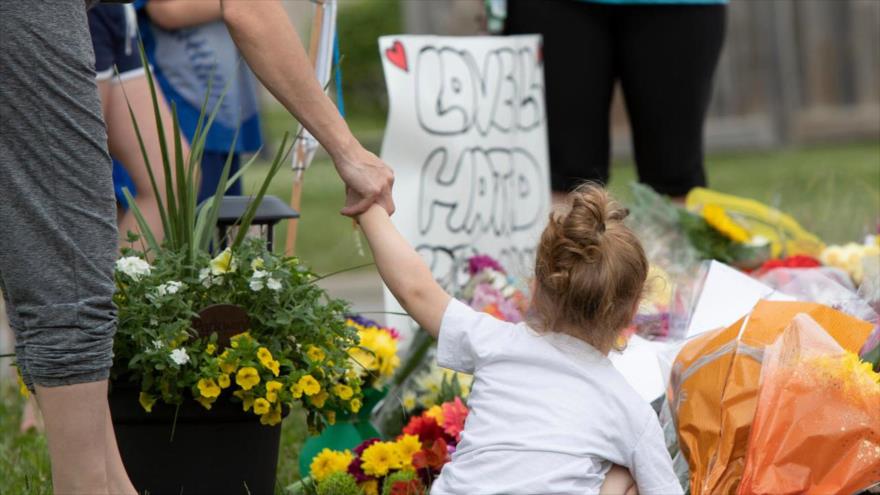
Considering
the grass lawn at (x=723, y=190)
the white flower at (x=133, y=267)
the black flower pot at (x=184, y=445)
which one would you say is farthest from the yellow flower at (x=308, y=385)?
the grass lawn at (x=723, y=190)

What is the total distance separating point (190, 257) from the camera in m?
2.77

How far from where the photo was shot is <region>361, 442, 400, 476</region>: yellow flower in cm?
286

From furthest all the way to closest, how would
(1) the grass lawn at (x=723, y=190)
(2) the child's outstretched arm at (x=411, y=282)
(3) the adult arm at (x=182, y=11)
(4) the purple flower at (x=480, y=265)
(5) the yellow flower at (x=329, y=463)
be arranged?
(3) the adult arm at (x=182, y=11)
(4) the purple flower at (x=480, y=265)
(1) the grass lawn at (x=723, y=190)
(5) the yellow flower at (x=329, y=463)
(2) the child's outstretched arm at (x=411, y=282)

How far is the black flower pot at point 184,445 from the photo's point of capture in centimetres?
267

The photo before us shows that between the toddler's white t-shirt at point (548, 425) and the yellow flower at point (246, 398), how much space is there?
47cm

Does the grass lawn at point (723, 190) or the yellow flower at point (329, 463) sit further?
the grass lawn at point (723, 190)

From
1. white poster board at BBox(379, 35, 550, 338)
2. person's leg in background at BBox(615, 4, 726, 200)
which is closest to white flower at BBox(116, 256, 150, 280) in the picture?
white poster board at BBox(379, 35, 550, 338)

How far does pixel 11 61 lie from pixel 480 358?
87cm

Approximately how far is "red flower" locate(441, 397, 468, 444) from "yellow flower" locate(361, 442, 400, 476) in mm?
130

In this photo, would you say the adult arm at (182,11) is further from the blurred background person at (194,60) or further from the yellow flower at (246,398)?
Answer: the yellow flower at (246,398)

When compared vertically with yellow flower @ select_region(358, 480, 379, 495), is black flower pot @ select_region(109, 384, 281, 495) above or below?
above

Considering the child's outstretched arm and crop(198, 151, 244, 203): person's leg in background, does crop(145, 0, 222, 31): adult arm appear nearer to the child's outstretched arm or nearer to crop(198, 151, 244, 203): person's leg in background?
crop(198, 151, 244, 203): person's leg in background

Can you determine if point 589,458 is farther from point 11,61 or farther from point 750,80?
point 750,80

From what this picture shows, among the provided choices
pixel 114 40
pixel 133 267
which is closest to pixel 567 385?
pixel 133 267
